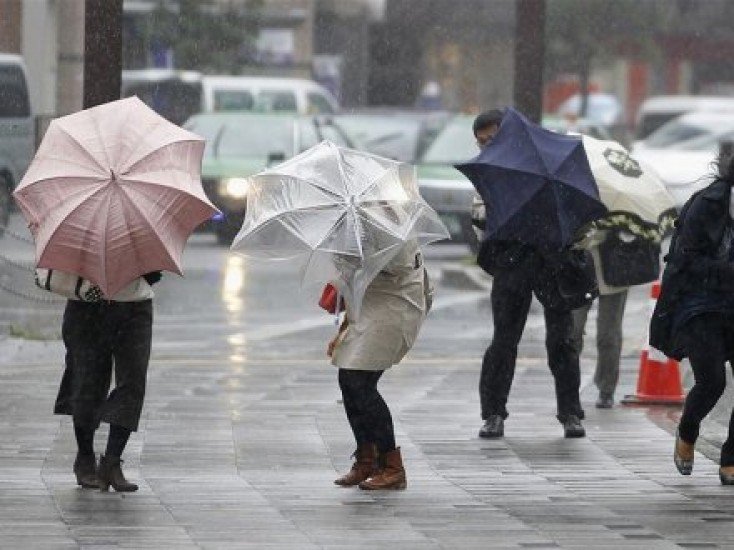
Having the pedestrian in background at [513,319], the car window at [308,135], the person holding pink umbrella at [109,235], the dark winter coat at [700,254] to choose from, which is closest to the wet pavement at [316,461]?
the pedestrian in background at [513,319]

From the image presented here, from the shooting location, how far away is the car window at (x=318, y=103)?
3485cm

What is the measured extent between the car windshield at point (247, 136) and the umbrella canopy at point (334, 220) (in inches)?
707

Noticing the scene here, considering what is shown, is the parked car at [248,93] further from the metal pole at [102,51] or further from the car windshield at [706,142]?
the metal pole at [102,51]

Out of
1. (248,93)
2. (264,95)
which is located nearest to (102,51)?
(248,93)

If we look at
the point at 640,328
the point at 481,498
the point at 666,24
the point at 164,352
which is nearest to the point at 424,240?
the point at 481,498

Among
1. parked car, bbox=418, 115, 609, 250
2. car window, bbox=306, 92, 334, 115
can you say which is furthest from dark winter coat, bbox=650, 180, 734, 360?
car window, bbox=306, 92, 334, 115

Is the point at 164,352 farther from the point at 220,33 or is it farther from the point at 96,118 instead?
the point at 220,33

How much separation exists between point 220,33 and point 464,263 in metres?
5.74

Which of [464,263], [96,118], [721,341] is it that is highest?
[96,118]

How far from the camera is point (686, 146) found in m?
32.2

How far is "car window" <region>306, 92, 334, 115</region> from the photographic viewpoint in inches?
1372

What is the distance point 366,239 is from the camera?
9.73 metres

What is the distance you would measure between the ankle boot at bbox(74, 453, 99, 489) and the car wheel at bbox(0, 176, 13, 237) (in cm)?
764

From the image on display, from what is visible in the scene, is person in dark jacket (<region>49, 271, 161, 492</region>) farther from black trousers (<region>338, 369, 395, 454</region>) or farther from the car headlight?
the car headlight
